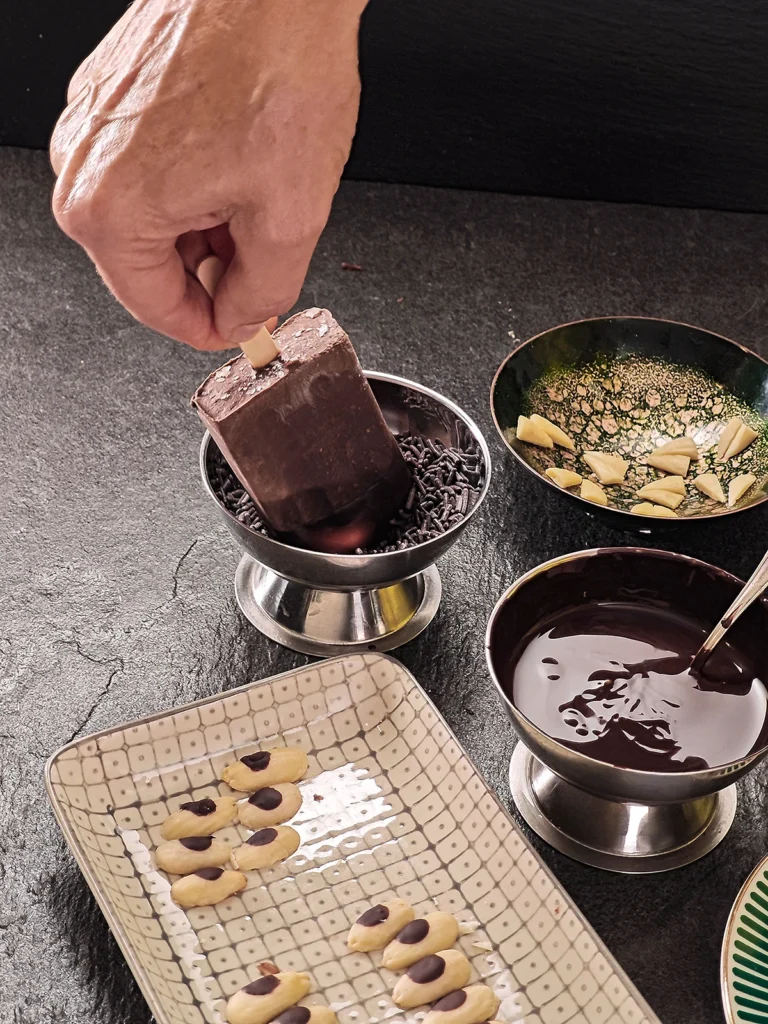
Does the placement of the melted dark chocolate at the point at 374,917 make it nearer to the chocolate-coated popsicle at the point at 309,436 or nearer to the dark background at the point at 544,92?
the chocolate-coated popsicle at the point at 309,436

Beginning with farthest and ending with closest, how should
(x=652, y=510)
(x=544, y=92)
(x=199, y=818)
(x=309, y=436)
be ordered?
(x=544, y=92) < (x=652, y=510) < (x=309, y=436) < (x=199, y=818)

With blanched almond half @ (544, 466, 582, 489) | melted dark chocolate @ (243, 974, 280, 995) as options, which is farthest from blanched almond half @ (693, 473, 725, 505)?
melted dark chocolate @ (243, 974, 280, 995)

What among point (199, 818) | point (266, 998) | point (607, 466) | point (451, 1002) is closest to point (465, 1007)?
point (451, 1002)

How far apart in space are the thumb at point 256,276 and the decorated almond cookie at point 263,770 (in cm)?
31

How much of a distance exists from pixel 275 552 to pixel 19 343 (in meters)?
0.54

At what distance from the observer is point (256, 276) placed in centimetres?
66

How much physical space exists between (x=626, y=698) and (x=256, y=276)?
40cm

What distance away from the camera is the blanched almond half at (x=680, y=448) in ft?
3.69

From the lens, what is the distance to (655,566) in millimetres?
883

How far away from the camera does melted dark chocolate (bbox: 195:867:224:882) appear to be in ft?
2.49

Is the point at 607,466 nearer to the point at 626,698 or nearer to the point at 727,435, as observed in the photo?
the point at 727,435

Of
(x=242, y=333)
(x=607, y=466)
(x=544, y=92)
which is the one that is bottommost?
(x=607, y=466)

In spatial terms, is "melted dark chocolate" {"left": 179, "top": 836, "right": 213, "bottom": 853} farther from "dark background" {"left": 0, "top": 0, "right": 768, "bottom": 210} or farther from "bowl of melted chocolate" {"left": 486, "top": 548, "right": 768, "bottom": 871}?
"dark background" {"left": 0, "top": 0, "right": 768, "bottom": 210}

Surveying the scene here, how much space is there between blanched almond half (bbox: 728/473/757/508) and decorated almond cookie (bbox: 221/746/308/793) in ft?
1.60
